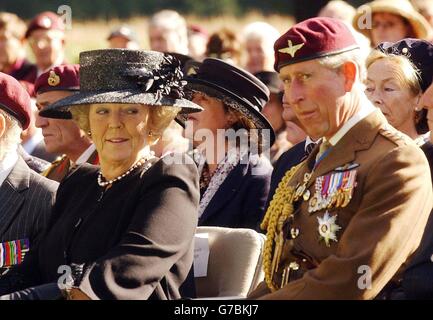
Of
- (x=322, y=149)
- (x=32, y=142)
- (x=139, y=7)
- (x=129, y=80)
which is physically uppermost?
(x=129, y=80)

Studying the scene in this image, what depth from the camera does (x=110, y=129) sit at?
19.5 feet

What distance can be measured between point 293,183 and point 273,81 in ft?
11.6

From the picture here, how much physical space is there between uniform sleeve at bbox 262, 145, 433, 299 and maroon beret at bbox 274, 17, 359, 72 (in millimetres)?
581

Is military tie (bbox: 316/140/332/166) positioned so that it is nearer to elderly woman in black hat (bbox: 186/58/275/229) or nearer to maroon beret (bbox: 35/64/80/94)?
elderly woman in black hat (bbox: 186/58/275/229)

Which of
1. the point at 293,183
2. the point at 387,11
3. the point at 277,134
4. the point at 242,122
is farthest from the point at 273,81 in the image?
the point at 293,183

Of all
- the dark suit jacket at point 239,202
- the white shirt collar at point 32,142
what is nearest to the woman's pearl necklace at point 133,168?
the dark suit jacket at point 239,202

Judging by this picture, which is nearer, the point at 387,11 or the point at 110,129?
the point at 110,129

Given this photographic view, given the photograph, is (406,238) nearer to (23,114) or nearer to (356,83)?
(356,83)

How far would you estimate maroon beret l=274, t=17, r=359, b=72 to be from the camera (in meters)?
5.29

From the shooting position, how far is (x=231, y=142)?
7578 millimetres

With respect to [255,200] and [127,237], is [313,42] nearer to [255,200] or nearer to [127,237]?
[127,237]

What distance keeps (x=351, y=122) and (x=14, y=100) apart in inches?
86.5

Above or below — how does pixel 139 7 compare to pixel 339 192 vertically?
below

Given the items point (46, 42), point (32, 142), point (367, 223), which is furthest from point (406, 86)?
point (46, 42)
